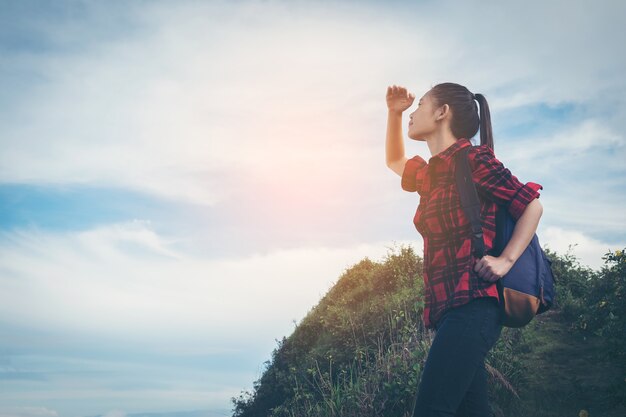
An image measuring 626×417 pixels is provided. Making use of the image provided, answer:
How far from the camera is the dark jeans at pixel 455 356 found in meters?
2.41

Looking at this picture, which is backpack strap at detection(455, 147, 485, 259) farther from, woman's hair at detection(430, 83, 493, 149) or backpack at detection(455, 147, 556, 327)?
woman's hair at detection(430, 83, 493, 149)

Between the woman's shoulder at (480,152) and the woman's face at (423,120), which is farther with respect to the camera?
the woman's face at (423,120)

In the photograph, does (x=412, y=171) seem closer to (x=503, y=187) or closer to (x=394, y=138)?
(x=394, y=138)

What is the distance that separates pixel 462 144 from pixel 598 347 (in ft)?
22.9

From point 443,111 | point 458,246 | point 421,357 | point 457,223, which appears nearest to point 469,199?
point 457,223

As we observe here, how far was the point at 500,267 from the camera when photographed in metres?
2.55

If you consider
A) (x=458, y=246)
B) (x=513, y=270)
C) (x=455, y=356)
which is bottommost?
(x=455, y=356)

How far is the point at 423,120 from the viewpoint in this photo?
127 inches

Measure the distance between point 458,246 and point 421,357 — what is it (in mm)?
4452

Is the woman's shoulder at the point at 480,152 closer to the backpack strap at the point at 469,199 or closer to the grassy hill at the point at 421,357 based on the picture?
the backpack strap at the point at 469,199

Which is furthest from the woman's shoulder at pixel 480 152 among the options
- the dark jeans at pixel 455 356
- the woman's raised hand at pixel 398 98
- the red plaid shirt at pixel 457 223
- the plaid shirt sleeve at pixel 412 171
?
the woman's raised hand at pixel 398 98

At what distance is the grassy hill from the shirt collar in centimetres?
402

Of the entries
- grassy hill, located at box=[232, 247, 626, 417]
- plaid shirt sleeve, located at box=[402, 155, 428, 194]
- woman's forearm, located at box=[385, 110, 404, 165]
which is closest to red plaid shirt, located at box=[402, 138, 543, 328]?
plaid shirt sleeve, located at box=[402, 155, 428, 194]

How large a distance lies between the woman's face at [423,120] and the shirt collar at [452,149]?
274 millimetres
